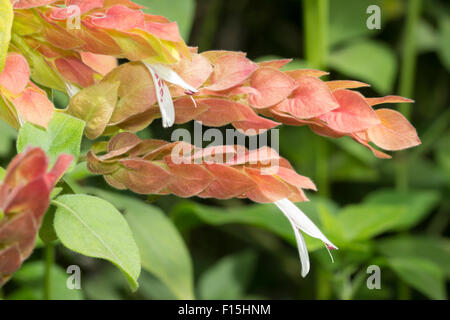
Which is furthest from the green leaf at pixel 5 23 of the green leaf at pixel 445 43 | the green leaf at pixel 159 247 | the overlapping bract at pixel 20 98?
the green leaf at pixel 445 43

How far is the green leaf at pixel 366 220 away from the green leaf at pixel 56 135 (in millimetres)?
443

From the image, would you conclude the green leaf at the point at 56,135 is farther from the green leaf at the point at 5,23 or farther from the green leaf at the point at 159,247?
the green leaf at the point at 159,247

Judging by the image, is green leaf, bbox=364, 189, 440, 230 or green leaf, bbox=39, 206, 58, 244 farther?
green leaf, bbox=364, 189, 440, 230

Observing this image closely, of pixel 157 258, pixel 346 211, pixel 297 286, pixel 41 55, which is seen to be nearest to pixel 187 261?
pixel 157 258

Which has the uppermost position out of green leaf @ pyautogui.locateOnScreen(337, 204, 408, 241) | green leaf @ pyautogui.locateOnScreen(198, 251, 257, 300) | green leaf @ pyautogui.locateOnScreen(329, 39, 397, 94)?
green leaf @ pyautogui.locateOnScreen(329, 39, 397, 94)

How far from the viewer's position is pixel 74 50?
294 millimetres

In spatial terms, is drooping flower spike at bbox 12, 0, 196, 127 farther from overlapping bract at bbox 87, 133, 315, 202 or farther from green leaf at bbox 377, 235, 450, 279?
green leaf at bbox 377, 235, 450, 279

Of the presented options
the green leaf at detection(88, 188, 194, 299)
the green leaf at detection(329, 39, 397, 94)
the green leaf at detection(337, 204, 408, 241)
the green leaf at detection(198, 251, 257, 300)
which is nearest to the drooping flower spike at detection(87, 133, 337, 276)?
the green leaf at detection(88, 188, 194, 299)

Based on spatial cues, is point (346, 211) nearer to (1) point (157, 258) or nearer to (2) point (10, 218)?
(1) point (157, 258)

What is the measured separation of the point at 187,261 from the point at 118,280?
29 centimetres

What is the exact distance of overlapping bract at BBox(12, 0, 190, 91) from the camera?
9.9 inches

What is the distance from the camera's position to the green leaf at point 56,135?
0.85 ft

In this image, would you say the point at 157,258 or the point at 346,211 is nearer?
the point at 157,258

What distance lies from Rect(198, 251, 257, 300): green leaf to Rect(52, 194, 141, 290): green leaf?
1.69 feet
